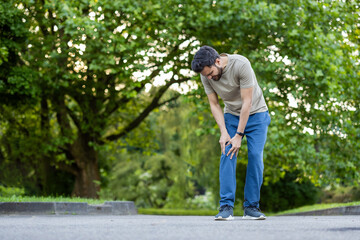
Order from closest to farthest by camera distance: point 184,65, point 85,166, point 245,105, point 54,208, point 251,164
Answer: point 245,105
point 251,164
point 54,208
point 184,65
point 85,166

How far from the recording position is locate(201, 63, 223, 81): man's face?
5562mm

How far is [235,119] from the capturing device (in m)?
6.05

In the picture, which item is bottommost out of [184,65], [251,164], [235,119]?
[251,164]

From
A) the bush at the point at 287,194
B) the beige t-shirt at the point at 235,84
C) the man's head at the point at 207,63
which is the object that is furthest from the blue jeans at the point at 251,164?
the bush at the point at 287,194

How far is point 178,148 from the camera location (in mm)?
23594

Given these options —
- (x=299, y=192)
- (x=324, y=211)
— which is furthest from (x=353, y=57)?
(x=299, y=192)

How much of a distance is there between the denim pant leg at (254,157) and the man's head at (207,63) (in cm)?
74

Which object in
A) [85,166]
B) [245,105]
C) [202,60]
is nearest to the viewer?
[202,60]

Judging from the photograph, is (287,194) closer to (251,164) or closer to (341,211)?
(341,211)

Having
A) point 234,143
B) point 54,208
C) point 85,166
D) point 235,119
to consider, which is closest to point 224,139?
point 234,143

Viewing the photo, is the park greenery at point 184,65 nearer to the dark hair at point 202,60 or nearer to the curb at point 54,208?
the curb at point 54,208

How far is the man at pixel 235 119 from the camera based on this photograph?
571 cm

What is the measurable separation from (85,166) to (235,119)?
11.6 meters

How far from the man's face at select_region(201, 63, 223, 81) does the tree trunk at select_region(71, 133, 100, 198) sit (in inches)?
458
